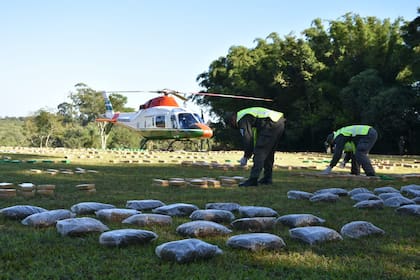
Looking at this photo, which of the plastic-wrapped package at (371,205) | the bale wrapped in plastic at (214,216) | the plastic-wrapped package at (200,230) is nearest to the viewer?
the plastic-wrapped package at (200,230)

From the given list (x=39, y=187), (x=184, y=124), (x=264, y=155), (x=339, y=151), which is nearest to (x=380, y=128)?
(x=184, y=124)

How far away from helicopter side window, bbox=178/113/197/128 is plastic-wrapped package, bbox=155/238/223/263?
24.0 meters

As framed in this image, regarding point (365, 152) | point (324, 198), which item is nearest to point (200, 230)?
point (324, 198)

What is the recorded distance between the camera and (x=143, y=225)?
161 inches

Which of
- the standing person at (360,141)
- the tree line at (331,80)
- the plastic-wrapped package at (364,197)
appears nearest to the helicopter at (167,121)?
the tree line at (331,80)

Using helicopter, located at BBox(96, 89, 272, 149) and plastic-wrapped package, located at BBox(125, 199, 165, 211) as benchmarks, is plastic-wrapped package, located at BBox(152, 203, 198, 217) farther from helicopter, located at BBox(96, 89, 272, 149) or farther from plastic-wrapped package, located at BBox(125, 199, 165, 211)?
helicopter, located at BBox(96, 89, 272, 149)

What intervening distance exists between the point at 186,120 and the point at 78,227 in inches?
929

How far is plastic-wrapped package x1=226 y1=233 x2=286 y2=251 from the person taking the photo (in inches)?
128

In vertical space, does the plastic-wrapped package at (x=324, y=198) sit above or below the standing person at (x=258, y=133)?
below

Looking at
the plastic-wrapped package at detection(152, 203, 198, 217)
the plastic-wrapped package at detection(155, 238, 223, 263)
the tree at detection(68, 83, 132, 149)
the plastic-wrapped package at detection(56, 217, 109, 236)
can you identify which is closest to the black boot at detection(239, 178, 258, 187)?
the plastic-wrapped package at detection(152, 203, 198, 217)

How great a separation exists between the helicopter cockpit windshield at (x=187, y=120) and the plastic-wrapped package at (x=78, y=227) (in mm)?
23255

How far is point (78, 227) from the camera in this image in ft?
11.9

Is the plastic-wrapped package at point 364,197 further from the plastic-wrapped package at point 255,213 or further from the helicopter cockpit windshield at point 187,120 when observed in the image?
the helicopter cockpit windshield at point 187,120

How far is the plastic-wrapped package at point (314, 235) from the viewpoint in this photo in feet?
11.6
